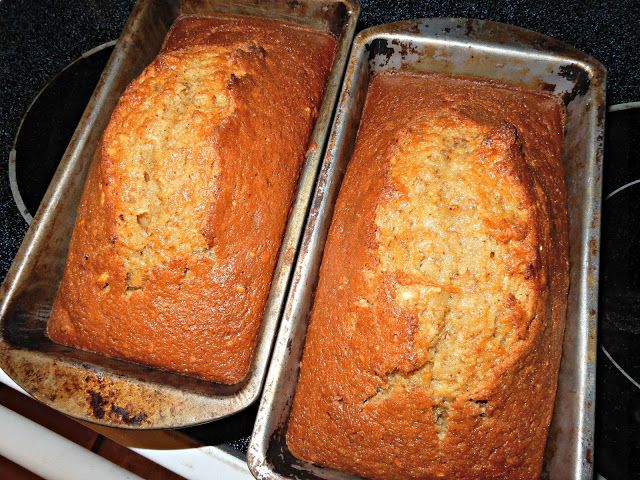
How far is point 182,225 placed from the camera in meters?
1.24

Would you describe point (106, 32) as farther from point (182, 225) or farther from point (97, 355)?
point (97, 355)

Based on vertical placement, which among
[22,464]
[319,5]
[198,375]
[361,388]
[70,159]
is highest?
[319,5]

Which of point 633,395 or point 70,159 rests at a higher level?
point 70,159

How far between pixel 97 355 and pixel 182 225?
42 centimetres

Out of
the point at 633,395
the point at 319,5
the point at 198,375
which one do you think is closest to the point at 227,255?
the point at 198,375

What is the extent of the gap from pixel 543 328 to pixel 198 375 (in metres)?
0.85

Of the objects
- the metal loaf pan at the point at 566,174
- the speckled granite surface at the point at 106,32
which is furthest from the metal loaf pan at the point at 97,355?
the speckled granite surface at the point at 106,32

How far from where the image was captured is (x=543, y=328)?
3.75 ft

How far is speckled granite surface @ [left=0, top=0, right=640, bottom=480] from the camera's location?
163cm

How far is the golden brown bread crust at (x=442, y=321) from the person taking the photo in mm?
1111

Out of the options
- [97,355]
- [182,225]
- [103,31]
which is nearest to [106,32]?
[103,31]

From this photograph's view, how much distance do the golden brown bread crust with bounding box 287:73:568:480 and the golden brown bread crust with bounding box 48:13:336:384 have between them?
0.75ft

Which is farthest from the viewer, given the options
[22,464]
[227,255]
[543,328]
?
[22,464]

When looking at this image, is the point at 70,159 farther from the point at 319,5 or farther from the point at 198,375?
the point at 319,5
